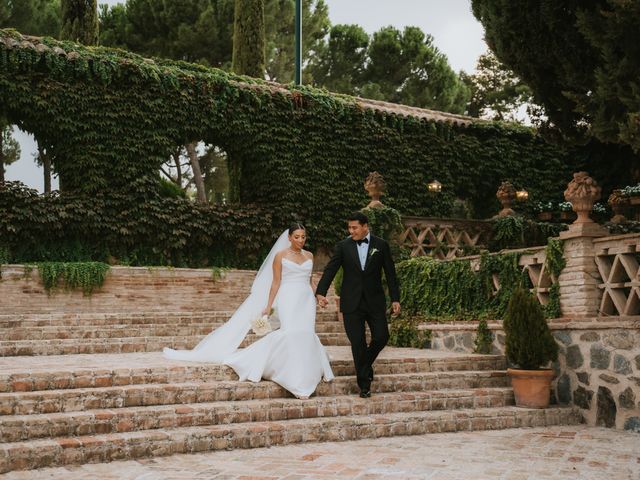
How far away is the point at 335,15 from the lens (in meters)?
30.0

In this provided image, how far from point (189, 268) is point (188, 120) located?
333cm

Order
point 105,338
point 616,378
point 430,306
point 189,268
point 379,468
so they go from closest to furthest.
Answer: point 379,468 < point 616,378 < point 105,338 < point 430,306 < point 189,268

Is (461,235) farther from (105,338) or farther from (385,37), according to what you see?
(385,37)

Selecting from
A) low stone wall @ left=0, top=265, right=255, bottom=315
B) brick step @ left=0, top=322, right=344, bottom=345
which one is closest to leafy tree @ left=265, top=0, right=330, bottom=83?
low stone wall @ left=0, top=265, right=255, bottom=315

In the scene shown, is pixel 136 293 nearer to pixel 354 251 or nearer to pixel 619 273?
pixel 354 251

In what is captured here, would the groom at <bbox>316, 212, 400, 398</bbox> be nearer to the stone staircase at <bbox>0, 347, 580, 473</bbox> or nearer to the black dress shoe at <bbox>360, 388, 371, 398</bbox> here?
the black dress shoe at <bbox>360, 388, 371, 398</bbox>

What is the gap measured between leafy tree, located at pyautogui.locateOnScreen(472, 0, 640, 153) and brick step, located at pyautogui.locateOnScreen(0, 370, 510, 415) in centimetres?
364

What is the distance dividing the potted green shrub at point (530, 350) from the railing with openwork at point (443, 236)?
722 cm

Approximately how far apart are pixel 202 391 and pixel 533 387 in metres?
3.46

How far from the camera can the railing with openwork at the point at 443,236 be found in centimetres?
1541

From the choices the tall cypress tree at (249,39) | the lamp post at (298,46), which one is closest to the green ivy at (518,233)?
the lamp post at (298,46)

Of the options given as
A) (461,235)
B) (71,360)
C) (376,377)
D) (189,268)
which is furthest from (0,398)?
(461,235)

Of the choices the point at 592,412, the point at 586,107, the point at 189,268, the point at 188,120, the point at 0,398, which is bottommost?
the point at 592,412

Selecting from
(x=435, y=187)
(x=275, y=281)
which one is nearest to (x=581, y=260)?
(x=275, y=281)
